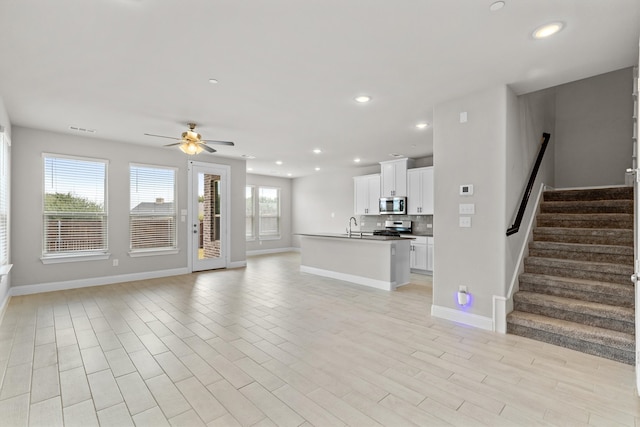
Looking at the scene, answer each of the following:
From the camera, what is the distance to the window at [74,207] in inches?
205

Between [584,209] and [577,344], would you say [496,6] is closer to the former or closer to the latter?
[577,344]

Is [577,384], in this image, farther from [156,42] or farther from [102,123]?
[102,123]

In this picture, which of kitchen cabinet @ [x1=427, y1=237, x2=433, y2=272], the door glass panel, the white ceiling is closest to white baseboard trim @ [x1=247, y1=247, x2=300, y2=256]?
the door glass panel

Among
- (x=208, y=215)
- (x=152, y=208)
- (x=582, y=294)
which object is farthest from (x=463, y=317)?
(x=152, y=208)

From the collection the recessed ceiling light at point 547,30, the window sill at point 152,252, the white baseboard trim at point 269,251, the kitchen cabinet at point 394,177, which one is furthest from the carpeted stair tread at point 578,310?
the white baseboard trim at point 269,251

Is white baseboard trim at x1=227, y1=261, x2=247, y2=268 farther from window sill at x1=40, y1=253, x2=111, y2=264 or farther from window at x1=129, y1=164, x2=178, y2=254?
window sill at x1=40, y1=253, x2=111, y2=264

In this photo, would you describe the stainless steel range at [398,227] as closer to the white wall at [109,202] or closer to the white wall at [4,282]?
the white wall at [109,202]

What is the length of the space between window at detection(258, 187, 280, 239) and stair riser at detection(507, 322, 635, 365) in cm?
807

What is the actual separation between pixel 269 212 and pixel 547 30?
353 inches

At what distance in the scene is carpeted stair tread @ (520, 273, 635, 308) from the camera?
3119mm

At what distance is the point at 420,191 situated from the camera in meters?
7.09

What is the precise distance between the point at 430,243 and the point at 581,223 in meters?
2.75

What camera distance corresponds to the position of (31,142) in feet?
16.5

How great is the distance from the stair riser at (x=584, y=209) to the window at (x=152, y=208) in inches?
267
